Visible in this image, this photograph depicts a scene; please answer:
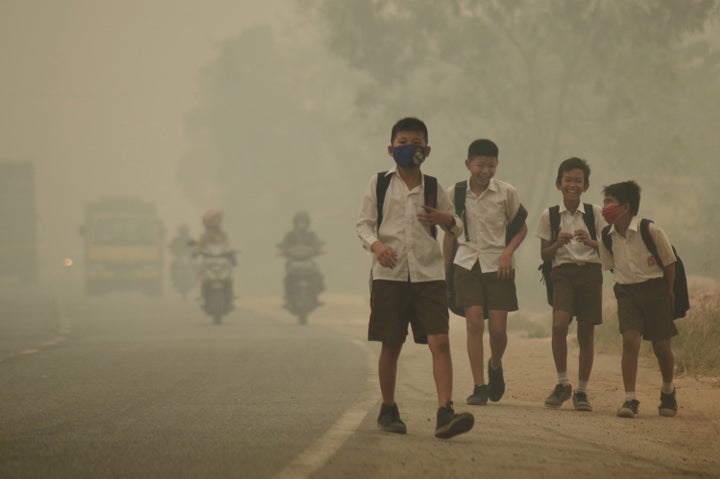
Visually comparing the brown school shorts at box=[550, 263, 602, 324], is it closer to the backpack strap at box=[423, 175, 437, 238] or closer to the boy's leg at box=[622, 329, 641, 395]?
the boy's leg at box=[622, 329, 641, 395]

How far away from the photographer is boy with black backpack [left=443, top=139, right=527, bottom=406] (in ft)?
31.6

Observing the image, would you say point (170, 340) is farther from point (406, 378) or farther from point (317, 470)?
point (317, 470)

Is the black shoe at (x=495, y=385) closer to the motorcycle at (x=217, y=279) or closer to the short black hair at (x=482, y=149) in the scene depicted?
the short black hair at (x=482, y=149)

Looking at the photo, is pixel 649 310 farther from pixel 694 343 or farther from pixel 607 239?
pixel 694 343

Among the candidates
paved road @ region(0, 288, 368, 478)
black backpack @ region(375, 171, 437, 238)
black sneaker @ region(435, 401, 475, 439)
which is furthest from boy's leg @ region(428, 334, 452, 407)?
paved road @ region(0, 288, 368, 478)

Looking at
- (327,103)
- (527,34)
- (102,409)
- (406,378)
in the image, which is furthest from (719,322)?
(327,103)

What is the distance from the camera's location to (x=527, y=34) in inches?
1266

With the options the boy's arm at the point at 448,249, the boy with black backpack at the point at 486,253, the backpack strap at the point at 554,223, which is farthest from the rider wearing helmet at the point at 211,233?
the backpack strap at the point at 554,223

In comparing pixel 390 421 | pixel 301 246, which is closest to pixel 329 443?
pixel 390 421

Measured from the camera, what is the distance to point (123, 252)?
38.9 m

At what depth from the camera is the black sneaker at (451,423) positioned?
23.5 ft

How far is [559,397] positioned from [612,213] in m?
1.49

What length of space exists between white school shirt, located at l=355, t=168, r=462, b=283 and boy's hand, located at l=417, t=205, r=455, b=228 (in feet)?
0.17

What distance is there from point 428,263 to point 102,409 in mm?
2862
